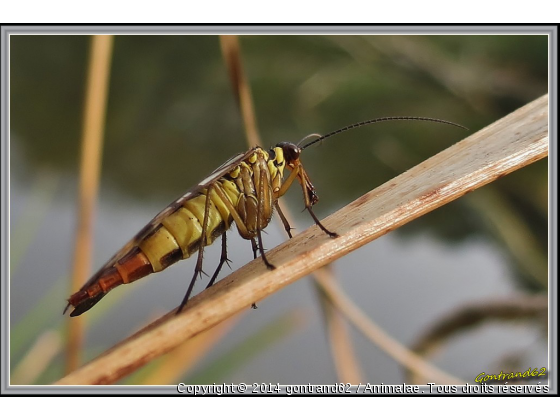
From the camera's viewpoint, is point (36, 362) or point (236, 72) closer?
point (236, 72)

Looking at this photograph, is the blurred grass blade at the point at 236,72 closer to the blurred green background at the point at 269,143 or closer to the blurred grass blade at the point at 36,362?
the blurred green background at the point at 269,143

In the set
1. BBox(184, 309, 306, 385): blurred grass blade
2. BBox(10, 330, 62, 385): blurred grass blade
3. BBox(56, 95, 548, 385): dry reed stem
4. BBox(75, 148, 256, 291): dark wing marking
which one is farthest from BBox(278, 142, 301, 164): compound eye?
BBox(10, 330, 62, 385): blurred grass blade

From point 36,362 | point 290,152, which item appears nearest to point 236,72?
point 290,152

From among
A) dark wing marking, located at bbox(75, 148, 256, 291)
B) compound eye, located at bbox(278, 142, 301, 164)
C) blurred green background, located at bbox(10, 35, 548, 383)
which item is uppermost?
blurred green background, located at bbox(10, 35, 548, 383)

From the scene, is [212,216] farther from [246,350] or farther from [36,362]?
[246,350]

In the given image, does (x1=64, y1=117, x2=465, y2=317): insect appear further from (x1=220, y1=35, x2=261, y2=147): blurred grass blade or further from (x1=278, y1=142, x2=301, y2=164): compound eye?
(x1=220, y1=35, x2=261, y2=147): blurred grass blade

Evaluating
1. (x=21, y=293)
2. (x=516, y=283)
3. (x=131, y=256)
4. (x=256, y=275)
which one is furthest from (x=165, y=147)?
(x=256, y=275)

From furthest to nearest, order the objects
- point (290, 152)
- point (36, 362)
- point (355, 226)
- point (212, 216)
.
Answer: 1. point (36, 362)
2. point (290, 152)
3. point (212, 216)
4. point (355, 226)
